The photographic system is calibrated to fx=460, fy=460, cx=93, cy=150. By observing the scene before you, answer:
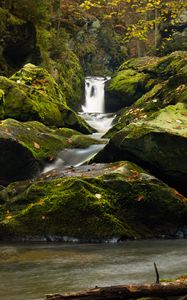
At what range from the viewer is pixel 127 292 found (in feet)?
10.9

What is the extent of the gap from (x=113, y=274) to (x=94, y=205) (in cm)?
262

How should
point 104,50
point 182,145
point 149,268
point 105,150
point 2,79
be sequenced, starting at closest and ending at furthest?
point 149,268 → point 182,145 → point 105,150 → point 2,79 → point 104,50

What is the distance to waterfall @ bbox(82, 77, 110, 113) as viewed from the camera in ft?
85.0

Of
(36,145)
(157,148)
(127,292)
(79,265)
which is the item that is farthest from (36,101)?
(127,292)

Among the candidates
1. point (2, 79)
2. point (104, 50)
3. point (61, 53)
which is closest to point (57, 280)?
point (2, 79)

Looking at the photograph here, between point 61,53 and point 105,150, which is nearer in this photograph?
point 105,150

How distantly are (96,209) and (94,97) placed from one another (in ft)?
63.9

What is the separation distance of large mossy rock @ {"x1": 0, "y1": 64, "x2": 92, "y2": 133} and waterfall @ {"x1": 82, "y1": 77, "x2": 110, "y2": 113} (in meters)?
9.11

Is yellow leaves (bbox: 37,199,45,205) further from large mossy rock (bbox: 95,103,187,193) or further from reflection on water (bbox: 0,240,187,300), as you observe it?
large mossy rock (bbox: 95,103,187,193)

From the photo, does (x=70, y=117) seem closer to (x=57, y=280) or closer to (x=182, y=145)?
(x=182, y=145)

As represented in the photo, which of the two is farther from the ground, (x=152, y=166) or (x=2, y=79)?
(x=2, y=79)

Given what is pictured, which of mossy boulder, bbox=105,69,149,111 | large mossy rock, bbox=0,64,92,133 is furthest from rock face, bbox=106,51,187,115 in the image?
large mossy rock, bbox=0,64,92,133

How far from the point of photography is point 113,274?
207 inches

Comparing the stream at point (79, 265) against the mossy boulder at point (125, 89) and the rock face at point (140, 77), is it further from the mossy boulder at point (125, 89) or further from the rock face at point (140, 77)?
the mossy boulder at point (125, 89)
